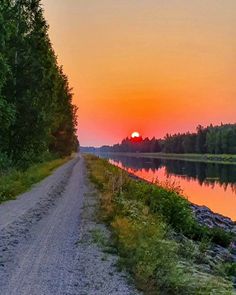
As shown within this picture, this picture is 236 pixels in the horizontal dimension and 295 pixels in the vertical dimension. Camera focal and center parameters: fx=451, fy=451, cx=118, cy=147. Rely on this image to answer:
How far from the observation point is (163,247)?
11.2 metres

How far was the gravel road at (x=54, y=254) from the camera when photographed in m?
9.09

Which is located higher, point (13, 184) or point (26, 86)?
point (26, 86)

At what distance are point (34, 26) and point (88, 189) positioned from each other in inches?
627

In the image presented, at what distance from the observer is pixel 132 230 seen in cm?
1316

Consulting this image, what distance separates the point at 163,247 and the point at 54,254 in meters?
2.87

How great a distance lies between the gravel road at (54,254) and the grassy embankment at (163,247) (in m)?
0.50

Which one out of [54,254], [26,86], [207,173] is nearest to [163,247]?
[54,254]

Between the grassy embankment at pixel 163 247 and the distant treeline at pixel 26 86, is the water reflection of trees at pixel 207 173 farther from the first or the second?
the grassy embankment at pixel 163 247

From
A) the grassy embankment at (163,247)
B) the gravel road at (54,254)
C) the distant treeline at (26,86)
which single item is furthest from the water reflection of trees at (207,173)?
the gravel road at (54,254)

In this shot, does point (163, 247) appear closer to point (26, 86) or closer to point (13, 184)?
point (13, 184)

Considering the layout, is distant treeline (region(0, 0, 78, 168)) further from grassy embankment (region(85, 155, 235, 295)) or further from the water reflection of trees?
the water reflection of trees

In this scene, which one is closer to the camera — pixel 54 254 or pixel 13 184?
pixel 54 254

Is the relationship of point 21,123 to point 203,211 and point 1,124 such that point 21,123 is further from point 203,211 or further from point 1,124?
point 203,211

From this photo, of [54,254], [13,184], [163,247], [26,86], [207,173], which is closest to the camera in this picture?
[163,247]
